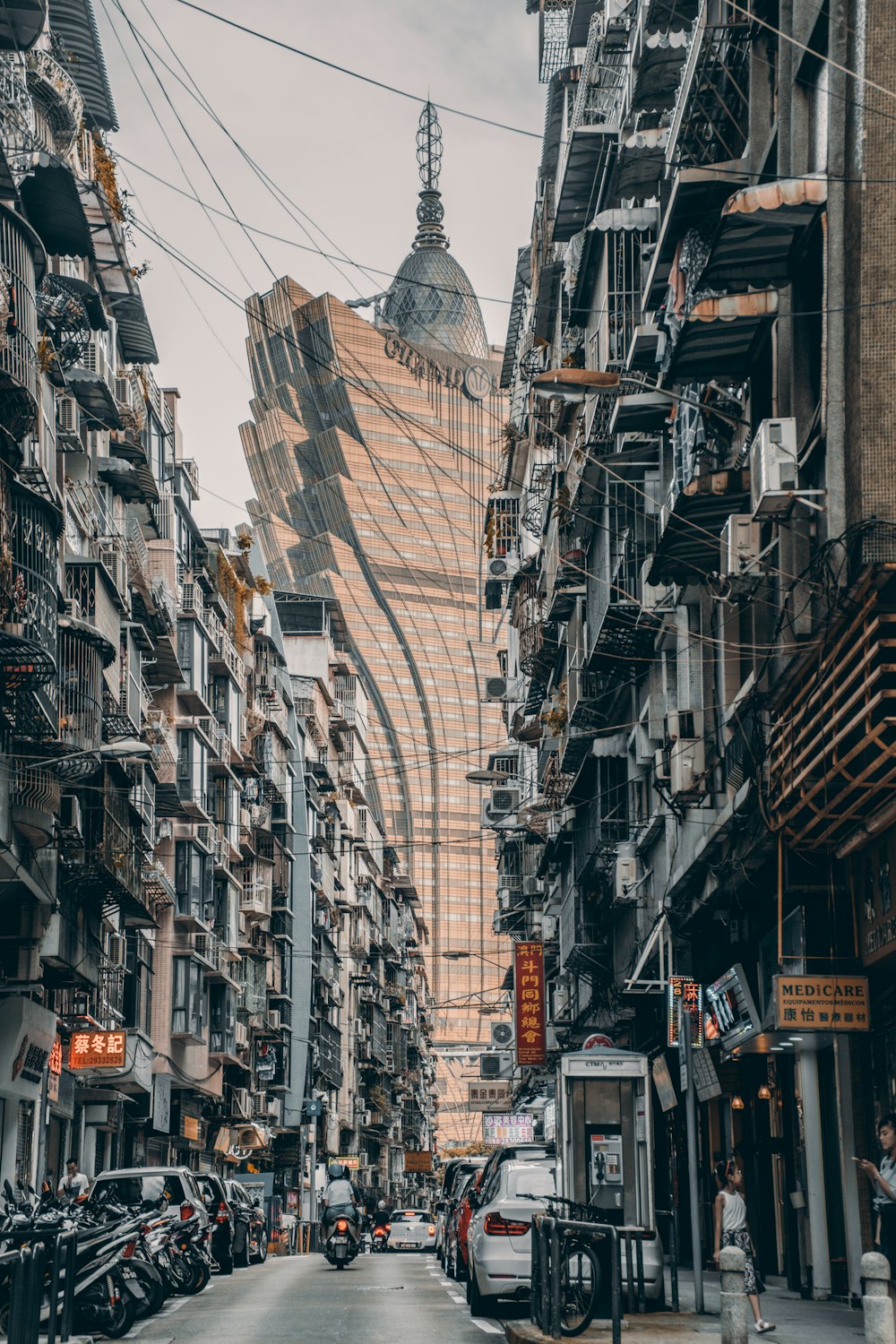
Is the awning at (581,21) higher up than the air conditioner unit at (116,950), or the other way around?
the awning at (581,21)

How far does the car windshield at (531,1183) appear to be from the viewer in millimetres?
20922

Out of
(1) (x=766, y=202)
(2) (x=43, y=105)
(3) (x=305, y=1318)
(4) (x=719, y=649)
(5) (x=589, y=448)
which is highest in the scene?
(2) (x=43, y=105)

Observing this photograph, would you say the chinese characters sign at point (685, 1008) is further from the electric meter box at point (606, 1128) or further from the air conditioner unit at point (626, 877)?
the air conditioner unit at point (626, 877)

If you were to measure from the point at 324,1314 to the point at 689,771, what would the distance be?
8.45 metres

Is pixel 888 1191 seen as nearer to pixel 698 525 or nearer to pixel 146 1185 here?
pixel 698 525

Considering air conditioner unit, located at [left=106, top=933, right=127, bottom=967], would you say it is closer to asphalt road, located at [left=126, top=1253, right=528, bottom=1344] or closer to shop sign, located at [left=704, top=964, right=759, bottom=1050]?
asphalt road, located at [left=126, top=1253, right=528, bottom=1344]

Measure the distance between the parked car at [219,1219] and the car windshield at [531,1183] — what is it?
1105cm

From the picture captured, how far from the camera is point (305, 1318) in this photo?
19.2m

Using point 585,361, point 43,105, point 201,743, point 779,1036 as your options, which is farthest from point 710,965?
point 201,743

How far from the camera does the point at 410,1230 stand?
49.9m

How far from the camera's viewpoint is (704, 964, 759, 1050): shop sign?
76.3 ft

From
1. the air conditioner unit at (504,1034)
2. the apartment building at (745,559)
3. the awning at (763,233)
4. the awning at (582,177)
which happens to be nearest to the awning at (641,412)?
the apartment building at (745,559)

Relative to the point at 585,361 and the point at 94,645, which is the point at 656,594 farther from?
the point at 94,645

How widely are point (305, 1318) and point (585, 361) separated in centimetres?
2012
